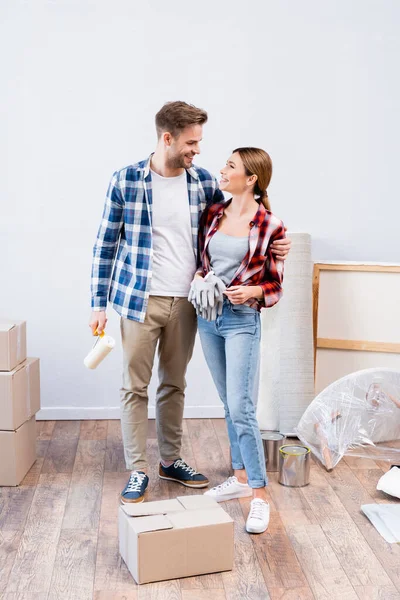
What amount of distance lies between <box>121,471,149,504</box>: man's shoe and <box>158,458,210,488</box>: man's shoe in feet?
0.63

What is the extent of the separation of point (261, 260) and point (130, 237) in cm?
48

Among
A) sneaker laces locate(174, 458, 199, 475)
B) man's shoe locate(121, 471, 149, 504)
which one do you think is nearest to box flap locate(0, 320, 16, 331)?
man's shoe locate(121, 471, 149, 504)

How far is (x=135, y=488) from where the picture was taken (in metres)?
2.74

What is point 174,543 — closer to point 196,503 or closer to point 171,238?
point 196,503

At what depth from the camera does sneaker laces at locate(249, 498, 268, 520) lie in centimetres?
253

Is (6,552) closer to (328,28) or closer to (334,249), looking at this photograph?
(334,249)

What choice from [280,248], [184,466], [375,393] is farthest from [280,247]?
[184,466]

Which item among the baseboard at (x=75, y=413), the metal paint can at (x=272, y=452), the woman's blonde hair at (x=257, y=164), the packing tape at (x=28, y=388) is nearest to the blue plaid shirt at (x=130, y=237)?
the woman's blonde hair at (x=257, y=164)

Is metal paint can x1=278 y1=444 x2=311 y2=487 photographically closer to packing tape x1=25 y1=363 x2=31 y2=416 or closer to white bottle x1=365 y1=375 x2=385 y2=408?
white bottle x1=365 y1=375 x2=385 y2=408

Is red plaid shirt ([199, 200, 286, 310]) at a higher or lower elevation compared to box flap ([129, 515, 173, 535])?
higher

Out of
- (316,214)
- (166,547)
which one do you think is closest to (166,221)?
(166,547)

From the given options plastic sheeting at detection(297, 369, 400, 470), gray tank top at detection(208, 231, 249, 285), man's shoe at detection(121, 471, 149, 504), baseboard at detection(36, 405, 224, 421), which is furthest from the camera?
baseboard at detection(36, 405, 224, 421)

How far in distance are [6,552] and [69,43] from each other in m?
2.40

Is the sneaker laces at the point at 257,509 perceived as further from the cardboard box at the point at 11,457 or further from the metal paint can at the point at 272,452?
the cardboard box at the point at 11,457
